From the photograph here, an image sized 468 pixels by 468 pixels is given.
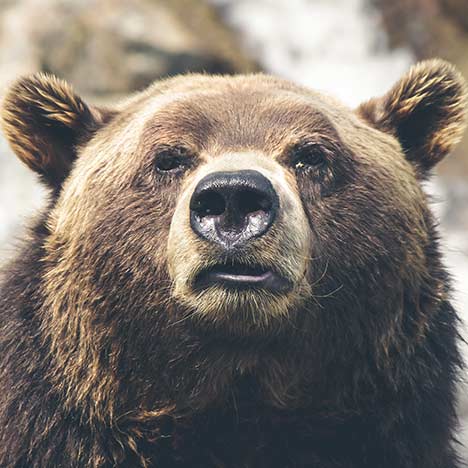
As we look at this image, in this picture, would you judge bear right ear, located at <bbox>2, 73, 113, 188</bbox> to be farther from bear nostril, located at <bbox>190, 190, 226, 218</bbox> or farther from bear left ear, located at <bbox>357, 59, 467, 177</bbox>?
bear left ear, located at <bbox>357, 59, 467, 177</bbox>

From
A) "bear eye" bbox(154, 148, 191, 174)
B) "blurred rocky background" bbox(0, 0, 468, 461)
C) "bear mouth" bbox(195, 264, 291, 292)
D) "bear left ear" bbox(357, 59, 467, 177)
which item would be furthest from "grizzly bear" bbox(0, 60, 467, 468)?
"blurred rocky background" bbox(0, 0, 468, 461)

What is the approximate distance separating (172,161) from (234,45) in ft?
46.3

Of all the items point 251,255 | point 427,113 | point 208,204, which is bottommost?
point 251,255

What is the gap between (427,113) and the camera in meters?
6.17

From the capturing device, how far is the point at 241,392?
533 cm

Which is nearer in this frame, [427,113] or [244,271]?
[244,271]

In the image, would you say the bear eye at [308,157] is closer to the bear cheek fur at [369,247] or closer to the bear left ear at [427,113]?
the bear cheek fur at [369,247]

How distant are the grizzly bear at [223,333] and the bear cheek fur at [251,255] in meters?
0.08

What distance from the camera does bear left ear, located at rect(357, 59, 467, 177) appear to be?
6121mm

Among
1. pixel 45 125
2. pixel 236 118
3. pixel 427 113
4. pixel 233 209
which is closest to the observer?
pixel 233 209

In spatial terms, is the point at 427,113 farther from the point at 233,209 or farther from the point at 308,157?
the point at 233,209

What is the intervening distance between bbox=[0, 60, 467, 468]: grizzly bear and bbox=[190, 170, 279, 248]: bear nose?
1.27 feet

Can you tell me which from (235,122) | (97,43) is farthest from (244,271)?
(97,43)

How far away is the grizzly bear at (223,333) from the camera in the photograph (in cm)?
524
